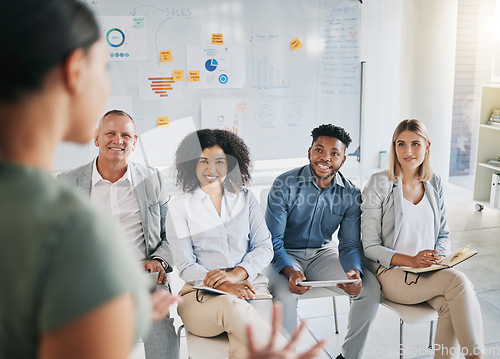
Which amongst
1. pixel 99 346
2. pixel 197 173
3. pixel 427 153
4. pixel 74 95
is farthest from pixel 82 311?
pixel 427 153

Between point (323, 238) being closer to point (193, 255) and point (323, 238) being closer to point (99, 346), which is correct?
point (193, 255)

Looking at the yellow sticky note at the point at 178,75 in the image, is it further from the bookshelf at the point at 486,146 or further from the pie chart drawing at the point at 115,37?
the bookshelf at the point at 486,146

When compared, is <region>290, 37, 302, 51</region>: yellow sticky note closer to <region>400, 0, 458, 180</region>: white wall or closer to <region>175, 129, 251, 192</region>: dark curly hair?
<region>175, 129, 251, 192</region>: dark curly hair

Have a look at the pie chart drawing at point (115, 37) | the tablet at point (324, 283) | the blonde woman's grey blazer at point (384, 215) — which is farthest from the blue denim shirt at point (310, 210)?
the pie chart drawing at point (115, 37)

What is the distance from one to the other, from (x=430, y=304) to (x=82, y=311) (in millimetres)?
1988

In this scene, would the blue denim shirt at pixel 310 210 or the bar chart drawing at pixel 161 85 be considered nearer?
the blue denim shirt at pixel 310 210

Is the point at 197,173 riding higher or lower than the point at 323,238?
higher

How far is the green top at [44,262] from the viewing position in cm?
53

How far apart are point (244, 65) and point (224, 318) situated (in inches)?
96.0

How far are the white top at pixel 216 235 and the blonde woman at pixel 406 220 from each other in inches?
21.3

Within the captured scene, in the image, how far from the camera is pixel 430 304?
2.22m

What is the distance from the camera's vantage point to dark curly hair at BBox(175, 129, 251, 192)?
2.42 m

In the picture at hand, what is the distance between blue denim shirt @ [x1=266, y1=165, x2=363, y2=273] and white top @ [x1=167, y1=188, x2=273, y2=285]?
6.8 inches

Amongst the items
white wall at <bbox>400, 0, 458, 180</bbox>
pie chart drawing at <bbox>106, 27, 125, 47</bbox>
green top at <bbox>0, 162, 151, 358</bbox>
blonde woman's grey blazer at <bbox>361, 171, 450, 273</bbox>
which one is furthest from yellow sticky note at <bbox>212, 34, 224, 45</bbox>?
green top at <bbox>0, 162, 151, 358</bbox>
